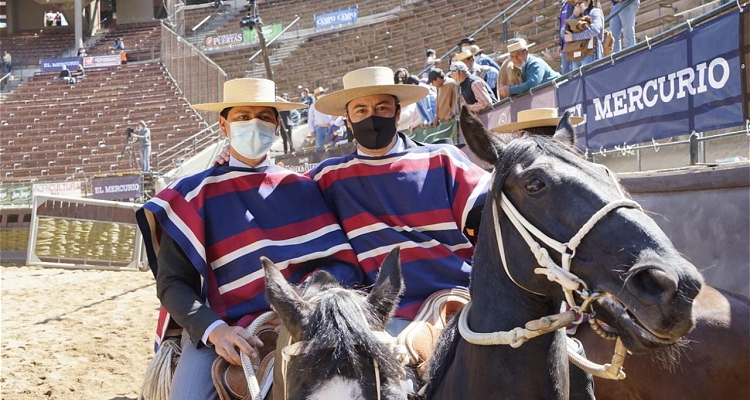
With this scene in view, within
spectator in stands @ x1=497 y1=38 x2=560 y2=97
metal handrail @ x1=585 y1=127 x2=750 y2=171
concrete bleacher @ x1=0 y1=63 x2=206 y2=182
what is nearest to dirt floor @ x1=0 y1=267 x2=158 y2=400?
metal handrail @ x1=585 y1=127 x2=750 y2=171

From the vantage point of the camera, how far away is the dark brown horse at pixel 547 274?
6.68 feet

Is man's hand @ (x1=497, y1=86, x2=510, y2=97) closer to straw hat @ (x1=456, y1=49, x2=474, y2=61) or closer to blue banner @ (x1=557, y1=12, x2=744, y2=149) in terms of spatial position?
blue banner @ (x1=557, y1=12, x2=744, y2=149)

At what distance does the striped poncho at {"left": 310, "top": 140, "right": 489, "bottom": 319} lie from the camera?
367 cm

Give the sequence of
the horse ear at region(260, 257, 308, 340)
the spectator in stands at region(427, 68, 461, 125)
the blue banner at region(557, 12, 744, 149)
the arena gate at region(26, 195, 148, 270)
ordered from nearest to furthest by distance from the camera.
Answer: the horse ear at region(260, 257, 308, 340) → the blue banner at region(557, 12, 744, 149) → the spectator in stands at region(427, 68, 461, 125) → the arena gate at region(26, 195, 148, 270)

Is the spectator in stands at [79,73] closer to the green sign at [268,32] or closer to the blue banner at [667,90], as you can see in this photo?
the green sign at [268,32]

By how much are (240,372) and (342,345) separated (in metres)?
1.07

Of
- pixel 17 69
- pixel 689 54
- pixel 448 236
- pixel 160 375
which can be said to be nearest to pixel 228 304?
pixel 160 375

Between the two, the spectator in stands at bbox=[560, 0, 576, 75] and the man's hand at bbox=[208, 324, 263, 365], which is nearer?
the man's hand at bbox=[208, 324, 263, 365]

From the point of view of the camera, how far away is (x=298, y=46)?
37375 mm

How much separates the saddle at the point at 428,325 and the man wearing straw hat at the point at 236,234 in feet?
1.54

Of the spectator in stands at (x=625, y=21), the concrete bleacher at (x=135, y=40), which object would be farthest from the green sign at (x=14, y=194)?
the spectator in stands at (x=625, y=21)

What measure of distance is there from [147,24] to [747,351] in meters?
50.0

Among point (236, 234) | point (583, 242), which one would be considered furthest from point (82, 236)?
point (583, 242)

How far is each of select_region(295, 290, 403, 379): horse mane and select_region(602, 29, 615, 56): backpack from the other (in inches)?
375
